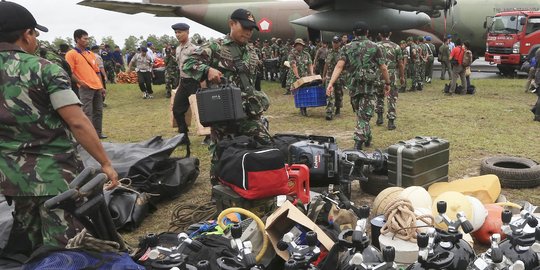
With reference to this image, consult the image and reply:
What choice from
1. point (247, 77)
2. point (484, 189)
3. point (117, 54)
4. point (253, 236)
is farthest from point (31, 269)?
point (117, 54)

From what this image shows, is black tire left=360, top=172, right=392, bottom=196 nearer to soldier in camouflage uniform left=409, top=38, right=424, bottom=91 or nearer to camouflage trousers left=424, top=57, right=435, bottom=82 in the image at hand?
soldier in camouflage uniform left=409, top=38, right=424, bottom=91

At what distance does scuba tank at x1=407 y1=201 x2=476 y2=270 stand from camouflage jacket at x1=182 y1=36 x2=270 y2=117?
2.43m

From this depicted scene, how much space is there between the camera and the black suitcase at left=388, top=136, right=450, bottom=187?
4391mm

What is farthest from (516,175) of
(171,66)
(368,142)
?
(171,66)

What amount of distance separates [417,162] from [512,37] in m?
14.5

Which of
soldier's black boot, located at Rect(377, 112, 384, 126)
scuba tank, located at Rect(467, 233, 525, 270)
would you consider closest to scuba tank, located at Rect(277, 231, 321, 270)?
scuba tank, located at Rect(467, 233, 525, 270)

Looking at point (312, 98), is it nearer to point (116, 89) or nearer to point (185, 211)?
point (185, 211)

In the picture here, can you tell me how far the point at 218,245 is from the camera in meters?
2.48

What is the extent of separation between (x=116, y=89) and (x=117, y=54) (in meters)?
8.12

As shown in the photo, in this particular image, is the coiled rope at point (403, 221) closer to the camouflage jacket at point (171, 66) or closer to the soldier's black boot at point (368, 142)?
the soldier's black boot at point (368, 142)

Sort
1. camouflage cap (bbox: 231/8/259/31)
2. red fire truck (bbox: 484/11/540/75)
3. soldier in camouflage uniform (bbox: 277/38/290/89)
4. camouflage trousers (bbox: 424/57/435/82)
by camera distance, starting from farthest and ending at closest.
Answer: soldier in camouflage uniform (bbox: 277/38/290/89) < red fire truck (bbox: 484/11/540/75) < camouflage trousers (bbox: 424/57/435/82) < camouflage cap (bbox: 231/8/259/31)

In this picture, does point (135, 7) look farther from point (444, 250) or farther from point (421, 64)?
point (444, 250)

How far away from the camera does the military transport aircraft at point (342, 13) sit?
47.2 ft

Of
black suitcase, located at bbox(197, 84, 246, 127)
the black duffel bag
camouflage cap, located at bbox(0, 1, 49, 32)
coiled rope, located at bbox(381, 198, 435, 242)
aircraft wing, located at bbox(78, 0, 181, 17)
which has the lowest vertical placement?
the black duffel bag
